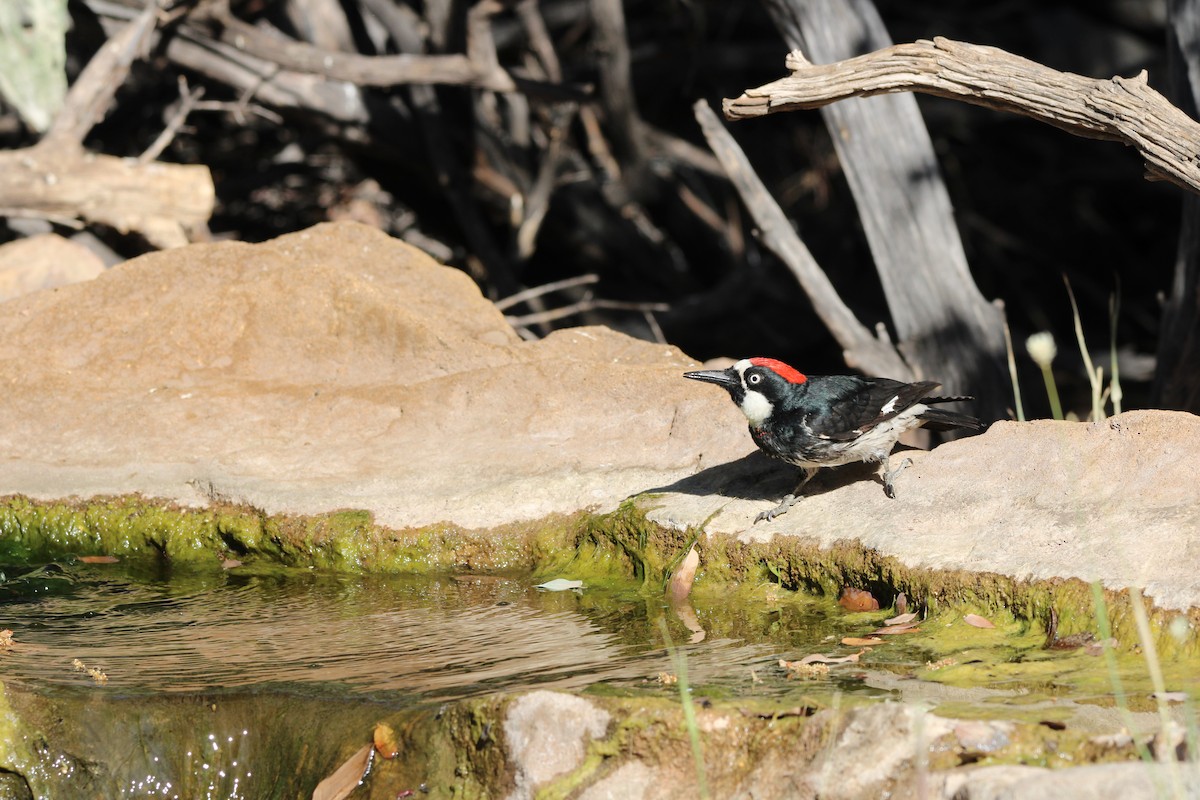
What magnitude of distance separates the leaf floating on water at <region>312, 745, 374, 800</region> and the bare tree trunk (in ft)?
13.9

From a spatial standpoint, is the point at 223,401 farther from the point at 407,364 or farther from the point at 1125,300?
the point at 1125,300

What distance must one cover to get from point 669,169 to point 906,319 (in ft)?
12.3

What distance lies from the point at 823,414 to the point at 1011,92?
47.4 inches

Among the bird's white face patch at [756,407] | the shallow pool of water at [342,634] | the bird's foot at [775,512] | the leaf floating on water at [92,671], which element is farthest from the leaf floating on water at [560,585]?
the leaf floating on water at [92,671]

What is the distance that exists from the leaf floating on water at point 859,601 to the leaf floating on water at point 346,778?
1483mm

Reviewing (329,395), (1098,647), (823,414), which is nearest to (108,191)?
(329,395)

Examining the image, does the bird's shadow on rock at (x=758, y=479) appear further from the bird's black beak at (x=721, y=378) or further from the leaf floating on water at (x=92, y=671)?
the leaf floating on water at (x=92, y=671)

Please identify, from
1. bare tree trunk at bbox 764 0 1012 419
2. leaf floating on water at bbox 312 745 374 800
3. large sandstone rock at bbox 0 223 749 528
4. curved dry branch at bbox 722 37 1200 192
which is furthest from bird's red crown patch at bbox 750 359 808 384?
bare tree trunk at bbox 764 0 1012 419

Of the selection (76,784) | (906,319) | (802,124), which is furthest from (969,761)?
(802,124)

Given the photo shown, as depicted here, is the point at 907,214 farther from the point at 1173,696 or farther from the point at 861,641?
the point at 1173,696

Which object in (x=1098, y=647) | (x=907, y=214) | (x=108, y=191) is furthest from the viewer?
(x=108, y=191)

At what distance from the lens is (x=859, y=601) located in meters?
3.99

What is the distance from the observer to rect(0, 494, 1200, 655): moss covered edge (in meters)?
3.85

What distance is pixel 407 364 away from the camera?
5.83 metres
